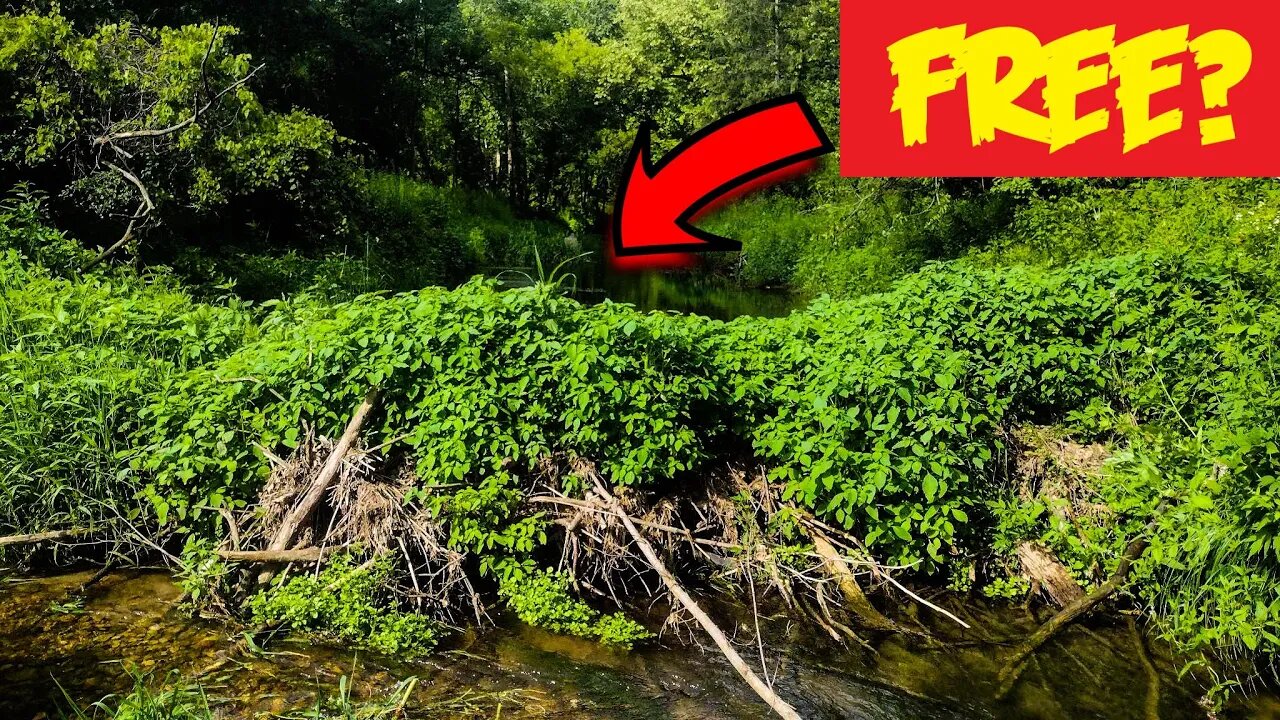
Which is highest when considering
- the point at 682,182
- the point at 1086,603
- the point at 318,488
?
the point at 682,182

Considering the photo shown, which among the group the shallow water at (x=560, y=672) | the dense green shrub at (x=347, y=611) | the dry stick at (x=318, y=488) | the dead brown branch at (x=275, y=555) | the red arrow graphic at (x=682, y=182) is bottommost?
the shallow water at (x=560, y=672)

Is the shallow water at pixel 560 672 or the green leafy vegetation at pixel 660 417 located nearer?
the shallow water at pixel 560 672

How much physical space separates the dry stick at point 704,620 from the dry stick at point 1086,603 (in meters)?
1.55

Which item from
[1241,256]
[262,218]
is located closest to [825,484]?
[1241,256]

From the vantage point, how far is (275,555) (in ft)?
16.2

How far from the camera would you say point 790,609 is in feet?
17.9

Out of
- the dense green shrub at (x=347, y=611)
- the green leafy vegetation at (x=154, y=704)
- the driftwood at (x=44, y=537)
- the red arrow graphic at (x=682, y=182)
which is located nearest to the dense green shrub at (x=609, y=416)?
the driftwood at (x=44, y=537)

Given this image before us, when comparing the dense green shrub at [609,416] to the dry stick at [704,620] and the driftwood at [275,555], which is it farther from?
the driftwood at [275,555]

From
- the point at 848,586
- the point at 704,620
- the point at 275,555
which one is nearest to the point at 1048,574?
the point at 848,586

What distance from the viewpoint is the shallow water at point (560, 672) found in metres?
4.28

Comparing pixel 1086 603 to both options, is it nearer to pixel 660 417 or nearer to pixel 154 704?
pixel 660 417

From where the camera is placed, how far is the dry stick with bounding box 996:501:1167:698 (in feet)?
16.6

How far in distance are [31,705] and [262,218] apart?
1263 cm

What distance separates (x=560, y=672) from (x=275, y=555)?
169 centimetres
